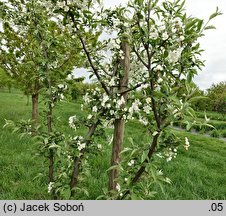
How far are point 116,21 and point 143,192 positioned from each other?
1594 mm

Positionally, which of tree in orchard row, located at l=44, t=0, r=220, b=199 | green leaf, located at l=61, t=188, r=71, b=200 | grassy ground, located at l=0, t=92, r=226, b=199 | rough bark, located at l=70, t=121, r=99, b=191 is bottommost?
grassy ground, located at l=0, t=92, r=226, b=199

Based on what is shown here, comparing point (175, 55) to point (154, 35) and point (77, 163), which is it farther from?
point (77, 163)

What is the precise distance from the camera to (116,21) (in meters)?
2.57

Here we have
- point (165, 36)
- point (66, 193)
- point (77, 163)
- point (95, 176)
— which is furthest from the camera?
point (95, 176)

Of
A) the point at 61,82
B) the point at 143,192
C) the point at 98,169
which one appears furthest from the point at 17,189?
the point at 143,192

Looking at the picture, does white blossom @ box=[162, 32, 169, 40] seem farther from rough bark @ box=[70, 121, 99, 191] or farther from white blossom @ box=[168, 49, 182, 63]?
rough bark @ box=[70, 121, 99, 191]

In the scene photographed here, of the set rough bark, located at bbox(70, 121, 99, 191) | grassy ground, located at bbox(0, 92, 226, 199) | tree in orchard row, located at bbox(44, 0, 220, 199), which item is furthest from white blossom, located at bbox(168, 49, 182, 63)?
grassy ground, located at bbox(0, 92, 226, 199)

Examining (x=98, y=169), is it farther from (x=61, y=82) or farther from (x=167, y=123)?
(x=167, y=123)

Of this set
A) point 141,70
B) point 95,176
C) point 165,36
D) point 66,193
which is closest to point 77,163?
point 66,193

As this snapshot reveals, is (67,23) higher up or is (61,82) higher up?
(67,23)

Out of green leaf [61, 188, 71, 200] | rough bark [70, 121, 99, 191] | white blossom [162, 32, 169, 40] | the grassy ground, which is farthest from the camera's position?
the grassy ground

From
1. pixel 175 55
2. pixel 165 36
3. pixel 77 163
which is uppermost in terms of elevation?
pixel 165 36

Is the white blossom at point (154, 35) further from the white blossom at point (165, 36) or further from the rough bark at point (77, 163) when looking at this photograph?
the rough bark at point (77, 163)

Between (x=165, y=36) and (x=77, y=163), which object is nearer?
(x=165, y=36)
